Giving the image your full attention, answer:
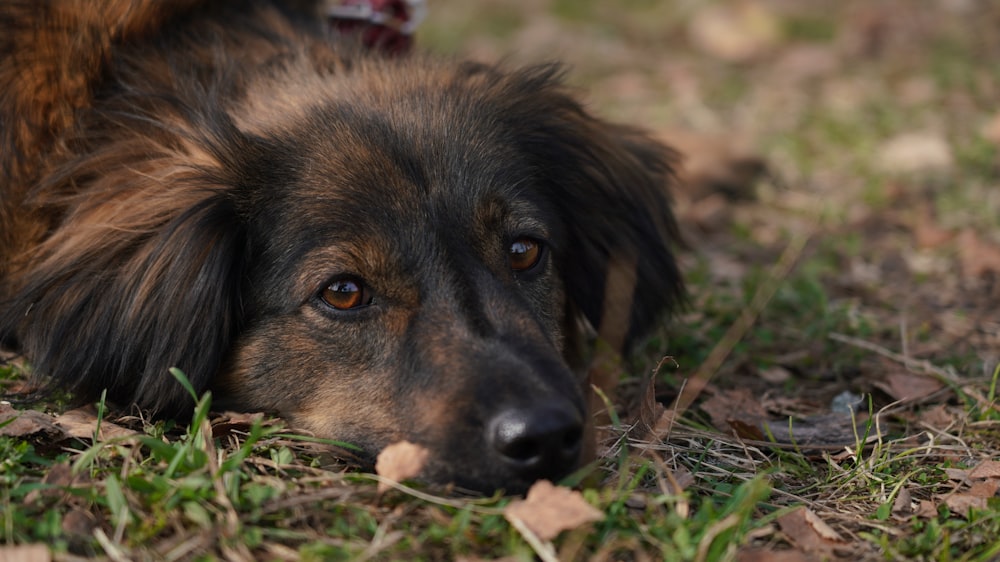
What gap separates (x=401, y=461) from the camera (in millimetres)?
2834

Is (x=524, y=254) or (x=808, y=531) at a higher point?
(x=524, y=254)

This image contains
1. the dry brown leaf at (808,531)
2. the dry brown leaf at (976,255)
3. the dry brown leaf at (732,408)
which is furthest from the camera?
the dry brown leaf at (976,255)

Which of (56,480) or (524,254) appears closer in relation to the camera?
(56,480)

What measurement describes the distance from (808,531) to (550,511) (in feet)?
2.47

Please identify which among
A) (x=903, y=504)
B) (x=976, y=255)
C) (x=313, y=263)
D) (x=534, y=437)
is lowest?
(x=976, y=255)

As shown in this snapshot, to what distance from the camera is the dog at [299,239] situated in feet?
10.0

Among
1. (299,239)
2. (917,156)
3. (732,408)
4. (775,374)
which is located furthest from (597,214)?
(917,156)

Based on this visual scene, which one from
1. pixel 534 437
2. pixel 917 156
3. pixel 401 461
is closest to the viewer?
pixel 534 437

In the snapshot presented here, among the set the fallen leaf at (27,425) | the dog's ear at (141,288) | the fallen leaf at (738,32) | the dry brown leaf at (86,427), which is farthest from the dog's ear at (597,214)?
the fallen leaf at (738,32)

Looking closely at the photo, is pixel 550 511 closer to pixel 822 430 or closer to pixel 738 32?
pixel 822 430

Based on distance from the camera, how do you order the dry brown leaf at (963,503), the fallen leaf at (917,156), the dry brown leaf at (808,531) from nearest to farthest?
the dry brown leaf at (808,531), the dry brown leaf at (963,503), the fallen leaf at (917,156)

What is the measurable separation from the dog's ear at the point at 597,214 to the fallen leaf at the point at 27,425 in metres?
1.80

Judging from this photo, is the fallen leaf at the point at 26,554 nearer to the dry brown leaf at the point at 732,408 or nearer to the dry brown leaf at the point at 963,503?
the dry brown leaf at the point at 732,408

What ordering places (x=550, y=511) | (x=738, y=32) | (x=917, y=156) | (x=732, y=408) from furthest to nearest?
(x=738, y=32) < (x=917, y=156) < (x=732, y=408) < (x=550, y=511)
